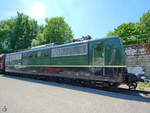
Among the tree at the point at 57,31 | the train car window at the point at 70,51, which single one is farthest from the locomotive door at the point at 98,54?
the tree at the point at 57,31

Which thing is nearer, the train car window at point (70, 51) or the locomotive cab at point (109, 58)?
the locomotive cab at point (109, 58)

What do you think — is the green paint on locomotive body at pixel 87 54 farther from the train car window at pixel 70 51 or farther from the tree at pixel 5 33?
the tree at pixel 5 33

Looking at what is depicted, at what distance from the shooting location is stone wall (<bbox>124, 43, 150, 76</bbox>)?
10539mm

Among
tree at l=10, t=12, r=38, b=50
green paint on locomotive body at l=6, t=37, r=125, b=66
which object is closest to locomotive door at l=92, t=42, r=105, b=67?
green paint on locomotive body at l=6, t=37, r=125, b=66

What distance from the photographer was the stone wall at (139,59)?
34.6 ft

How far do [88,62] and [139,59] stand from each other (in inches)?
241

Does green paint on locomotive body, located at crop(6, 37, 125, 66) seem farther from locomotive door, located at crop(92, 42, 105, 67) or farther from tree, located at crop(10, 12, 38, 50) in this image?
tree, located at crop(10, 12, 38, 50)

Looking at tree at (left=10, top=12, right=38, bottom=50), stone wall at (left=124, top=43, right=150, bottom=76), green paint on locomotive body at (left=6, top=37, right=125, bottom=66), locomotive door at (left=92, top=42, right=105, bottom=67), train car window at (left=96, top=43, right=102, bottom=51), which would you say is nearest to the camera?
Result: green paint on locomotive body at (left=6, top=37, right=125, bottom=66)

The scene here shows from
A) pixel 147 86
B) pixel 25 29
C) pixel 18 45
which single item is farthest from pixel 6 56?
pixel 147 86

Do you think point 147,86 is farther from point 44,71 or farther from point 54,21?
point 54,21

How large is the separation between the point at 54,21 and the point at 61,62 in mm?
27083

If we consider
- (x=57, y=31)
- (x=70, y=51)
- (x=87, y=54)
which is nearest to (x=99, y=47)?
(x=87, y=54)

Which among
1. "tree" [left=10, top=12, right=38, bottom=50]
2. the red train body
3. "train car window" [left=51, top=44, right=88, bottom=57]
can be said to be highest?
"tree" [left=10, top=12, right=38, bottom=50]

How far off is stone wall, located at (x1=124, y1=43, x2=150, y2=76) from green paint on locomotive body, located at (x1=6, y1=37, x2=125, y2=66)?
16.2ft
